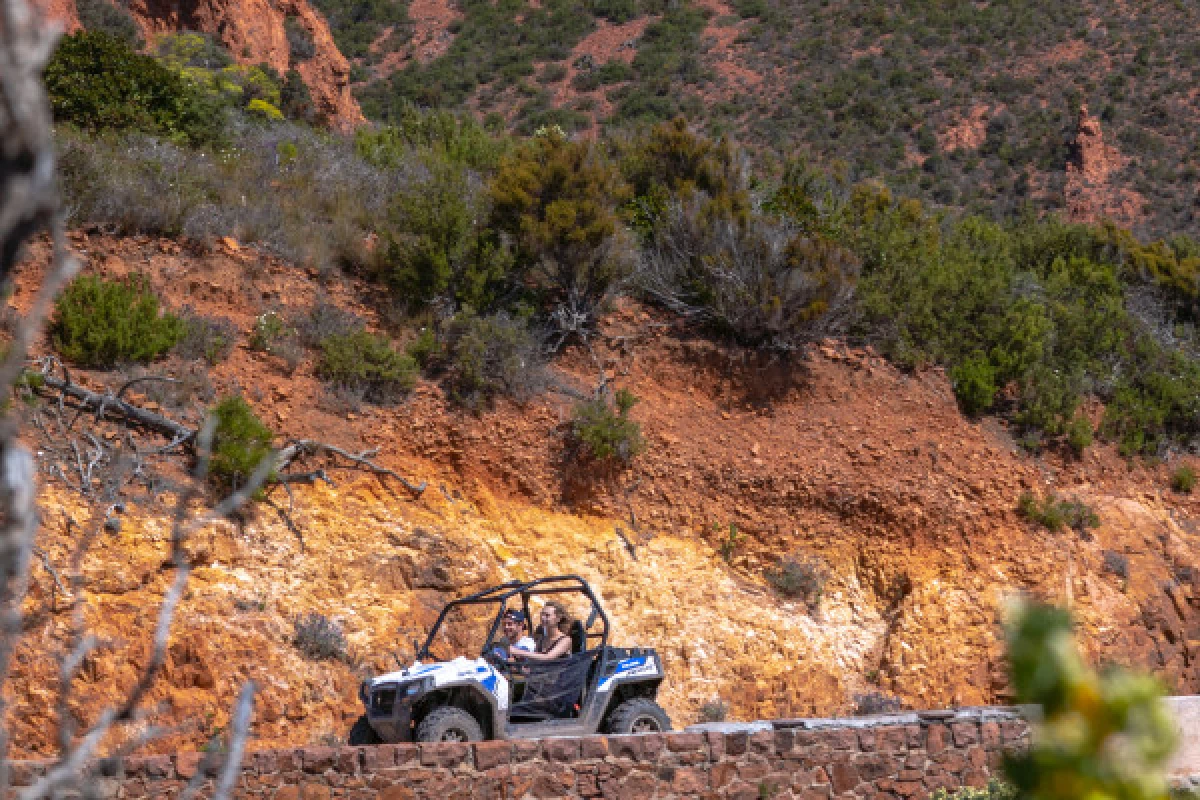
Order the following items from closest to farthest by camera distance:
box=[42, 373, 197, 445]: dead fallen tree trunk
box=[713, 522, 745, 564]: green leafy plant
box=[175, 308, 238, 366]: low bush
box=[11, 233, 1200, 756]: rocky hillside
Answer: box=[11, 233, 1200, 756]: rocky hillside < box=[42, 373, 197, 445]: dead fallen tree trunk < box=[175, 308, 238, 366]: low bush < box=[713, 522, 745, 564]: green leafy plant

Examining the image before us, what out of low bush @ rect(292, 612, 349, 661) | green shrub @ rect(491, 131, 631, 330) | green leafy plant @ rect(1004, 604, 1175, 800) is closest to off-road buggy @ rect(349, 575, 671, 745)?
low bush @ rect(292, 612, 349, 661)

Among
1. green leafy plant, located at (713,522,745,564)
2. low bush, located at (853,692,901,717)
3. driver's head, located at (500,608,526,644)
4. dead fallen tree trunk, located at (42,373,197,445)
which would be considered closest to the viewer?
driver's head, located at (500,608,526,644)

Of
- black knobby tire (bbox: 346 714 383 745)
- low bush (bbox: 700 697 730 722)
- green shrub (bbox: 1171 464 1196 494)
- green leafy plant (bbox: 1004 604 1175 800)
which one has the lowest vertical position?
low bush (bbox: 700 697 730 722)

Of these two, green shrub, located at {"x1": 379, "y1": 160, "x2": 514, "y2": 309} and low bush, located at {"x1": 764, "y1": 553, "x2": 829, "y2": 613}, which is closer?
low bush, located at {"x1": 764, "y1": 553, "x2": 829, "y2": 613}

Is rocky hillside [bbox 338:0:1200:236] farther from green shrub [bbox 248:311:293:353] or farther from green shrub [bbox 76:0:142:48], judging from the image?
green shrub [bbox 248:311:293:353]

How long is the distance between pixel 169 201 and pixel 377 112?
65.9 ft

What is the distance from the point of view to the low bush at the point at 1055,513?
14.6 m

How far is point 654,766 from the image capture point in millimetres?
8672

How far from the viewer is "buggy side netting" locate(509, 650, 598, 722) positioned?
941 centimetres

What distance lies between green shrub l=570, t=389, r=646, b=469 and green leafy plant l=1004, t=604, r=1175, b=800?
11.2 metres

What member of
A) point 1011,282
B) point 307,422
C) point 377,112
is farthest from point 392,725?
point 377,112

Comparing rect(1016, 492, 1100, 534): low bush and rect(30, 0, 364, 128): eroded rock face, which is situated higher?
rect(30, 0, 364, 128): eroded rock face

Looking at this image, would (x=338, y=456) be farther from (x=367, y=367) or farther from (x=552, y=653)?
(x=552, y=653)

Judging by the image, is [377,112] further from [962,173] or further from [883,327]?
[883,327]
